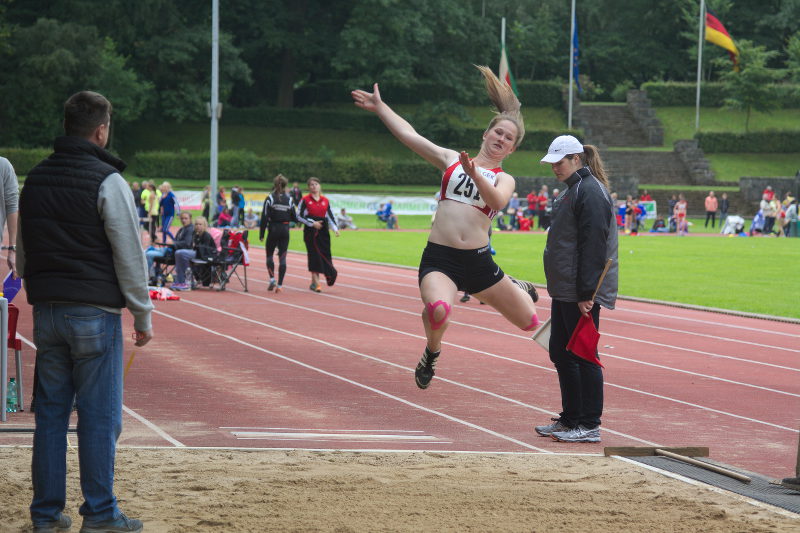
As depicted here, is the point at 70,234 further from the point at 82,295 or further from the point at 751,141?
the point at 751,141

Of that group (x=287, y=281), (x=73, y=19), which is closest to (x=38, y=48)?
(x=73, y=19)

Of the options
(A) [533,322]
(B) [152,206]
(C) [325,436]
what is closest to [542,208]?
(B) [152,206]

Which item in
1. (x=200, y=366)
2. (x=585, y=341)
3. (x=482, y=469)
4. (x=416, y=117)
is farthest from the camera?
(x=416, y=117)

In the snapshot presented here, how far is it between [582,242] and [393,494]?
2574 mm

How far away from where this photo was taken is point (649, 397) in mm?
9555

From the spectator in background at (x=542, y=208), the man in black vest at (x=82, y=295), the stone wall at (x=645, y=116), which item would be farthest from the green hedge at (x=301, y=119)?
the man in black vest at (x=82, y=295)

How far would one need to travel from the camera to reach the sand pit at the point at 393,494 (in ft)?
17.3

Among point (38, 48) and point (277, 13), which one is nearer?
point (38, 48)

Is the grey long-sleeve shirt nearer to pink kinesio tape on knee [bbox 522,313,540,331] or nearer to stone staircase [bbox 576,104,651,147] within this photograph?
pink kinesio tape on knee [bbox 522,313,540,331]

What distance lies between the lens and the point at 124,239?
4.89m

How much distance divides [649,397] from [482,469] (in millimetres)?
3449

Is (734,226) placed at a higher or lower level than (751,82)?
lower

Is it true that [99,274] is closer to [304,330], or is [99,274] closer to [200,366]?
[200,366]

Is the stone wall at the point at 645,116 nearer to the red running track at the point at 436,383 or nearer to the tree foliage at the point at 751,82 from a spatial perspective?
the tree foliage at the point at 751,82
